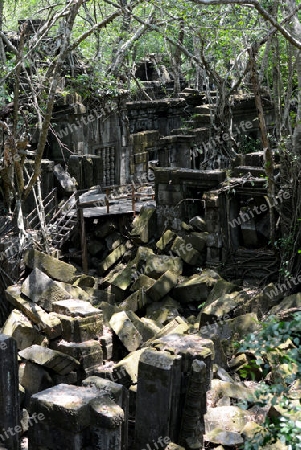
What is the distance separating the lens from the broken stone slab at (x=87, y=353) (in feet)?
32.2

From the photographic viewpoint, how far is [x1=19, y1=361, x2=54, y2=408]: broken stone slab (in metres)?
9.19

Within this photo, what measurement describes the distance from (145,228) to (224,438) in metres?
9.11

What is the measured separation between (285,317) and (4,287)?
5184 mm

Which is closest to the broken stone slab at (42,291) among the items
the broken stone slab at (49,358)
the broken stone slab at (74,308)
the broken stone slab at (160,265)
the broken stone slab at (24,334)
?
the broken stone slab at (74,308)

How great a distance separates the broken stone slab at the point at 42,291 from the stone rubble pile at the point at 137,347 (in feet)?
0.06

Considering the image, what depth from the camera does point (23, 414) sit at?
8.44m

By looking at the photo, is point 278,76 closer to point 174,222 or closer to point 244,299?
point 174,222

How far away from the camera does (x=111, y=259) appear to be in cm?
1684

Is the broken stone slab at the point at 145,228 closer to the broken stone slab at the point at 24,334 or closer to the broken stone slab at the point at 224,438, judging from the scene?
the broken stone slab at the point at 24,334

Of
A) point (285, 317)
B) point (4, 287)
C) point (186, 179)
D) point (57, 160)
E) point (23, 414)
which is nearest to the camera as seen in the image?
point (23, 414)

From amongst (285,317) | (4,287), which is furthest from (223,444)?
(4,287)

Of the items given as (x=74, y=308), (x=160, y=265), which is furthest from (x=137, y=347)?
(x=160, y=265)

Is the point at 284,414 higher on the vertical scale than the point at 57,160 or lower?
lower

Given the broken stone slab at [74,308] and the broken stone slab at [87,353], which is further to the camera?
the broken stone slab at [74,308]
